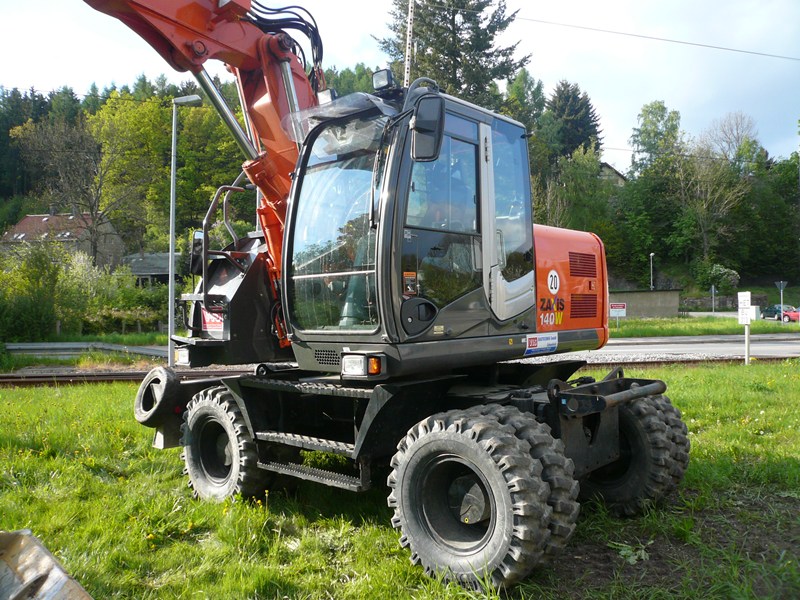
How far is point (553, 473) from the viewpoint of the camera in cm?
337

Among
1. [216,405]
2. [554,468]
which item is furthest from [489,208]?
[216,405]

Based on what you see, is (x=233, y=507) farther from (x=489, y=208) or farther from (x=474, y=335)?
(x=489, y=208)

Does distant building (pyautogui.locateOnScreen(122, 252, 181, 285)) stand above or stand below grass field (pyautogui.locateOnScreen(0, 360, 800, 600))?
above

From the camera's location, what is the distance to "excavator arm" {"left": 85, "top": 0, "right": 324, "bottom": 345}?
4.81 m

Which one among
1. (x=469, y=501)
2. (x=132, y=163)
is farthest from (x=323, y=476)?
(x=132, y=163)

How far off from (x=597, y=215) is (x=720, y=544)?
2324 inches

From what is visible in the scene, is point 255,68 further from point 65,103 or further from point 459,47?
point 65,103

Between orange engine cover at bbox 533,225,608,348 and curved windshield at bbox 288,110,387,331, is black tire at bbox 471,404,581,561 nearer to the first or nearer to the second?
curved windshield at bbox 288,110,387,331

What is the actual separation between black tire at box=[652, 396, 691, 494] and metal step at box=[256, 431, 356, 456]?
2.50m

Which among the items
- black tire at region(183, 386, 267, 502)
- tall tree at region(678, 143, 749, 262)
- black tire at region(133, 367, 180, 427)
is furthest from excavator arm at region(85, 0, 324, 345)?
tall tree at region(678, 143, 749, 262)

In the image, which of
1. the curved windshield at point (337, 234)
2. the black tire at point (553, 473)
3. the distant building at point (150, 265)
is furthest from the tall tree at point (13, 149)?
the black tire at point (553, 473)

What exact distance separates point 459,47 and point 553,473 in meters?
31.5

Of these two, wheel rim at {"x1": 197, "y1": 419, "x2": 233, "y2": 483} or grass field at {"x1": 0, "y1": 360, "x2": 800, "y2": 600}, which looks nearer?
grass field at {"x1": 0, "y1": 360, "x2": 800, "y2": 600}

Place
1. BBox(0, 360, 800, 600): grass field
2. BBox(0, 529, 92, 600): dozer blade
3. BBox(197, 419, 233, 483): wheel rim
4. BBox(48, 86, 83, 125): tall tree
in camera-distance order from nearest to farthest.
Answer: BBox(0, 529, 92, 600): dozer blade → BBox(0, 360, 800, 600): grass field → BBox(197, 419, 233, 483): wheel rim → BBox(48, 86, 83, 125): tall tree
